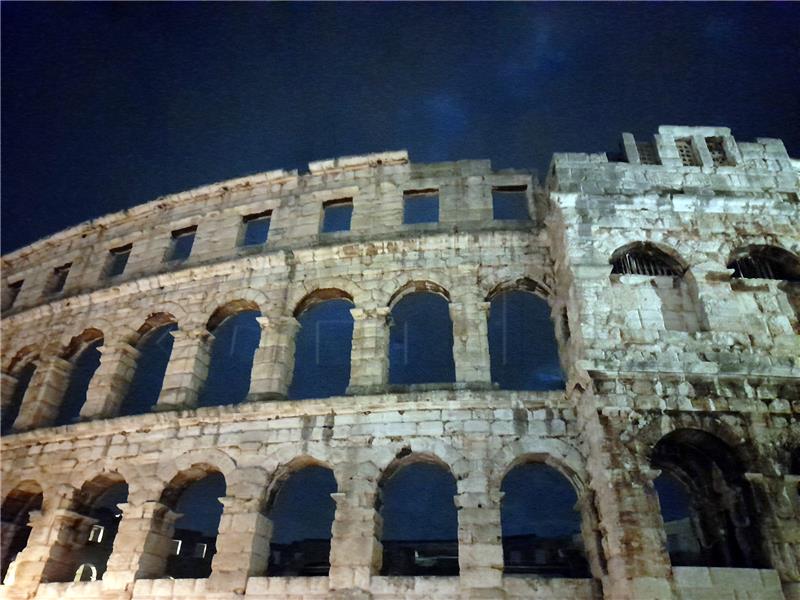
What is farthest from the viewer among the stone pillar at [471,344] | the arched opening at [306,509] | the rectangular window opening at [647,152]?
the arched opening at [306,509]

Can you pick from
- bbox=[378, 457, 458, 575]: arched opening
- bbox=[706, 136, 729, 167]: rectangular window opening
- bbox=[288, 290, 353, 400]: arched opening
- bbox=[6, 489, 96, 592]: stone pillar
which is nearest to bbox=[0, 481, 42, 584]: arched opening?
bbox=[6, 489, 96, 592]: stone pillar

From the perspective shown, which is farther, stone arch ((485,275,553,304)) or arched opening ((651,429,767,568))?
stone arch ((485,275,553,304))

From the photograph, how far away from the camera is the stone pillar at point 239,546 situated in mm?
8312

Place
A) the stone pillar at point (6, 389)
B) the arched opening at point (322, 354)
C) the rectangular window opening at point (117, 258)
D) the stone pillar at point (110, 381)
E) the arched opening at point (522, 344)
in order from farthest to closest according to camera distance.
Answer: the arched opening at point (322, 354) < the arched opening at point (522, 344) < the rectangular window opening at point (117, 258) < the stone pillar at point (6, 389) < the stone pillar at point (110, 381)

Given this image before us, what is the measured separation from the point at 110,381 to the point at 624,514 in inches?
410

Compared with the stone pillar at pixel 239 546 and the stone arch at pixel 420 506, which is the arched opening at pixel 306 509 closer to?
the stone arch at pixel 420 506

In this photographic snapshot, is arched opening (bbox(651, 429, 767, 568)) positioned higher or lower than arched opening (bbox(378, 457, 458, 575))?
lower

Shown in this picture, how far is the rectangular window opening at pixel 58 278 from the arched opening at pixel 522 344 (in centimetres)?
1539

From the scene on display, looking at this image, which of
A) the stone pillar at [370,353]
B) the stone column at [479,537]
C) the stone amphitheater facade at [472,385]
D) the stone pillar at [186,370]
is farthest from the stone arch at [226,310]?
the stone column at [479,537]

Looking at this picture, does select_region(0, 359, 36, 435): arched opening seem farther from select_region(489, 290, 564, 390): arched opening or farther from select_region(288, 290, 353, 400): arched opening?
select_region(489, 290, 564, 390): arched opening

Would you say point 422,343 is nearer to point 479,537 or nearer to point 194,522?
point 194,522

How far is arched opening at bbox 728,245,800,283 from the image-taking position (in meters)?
9.52

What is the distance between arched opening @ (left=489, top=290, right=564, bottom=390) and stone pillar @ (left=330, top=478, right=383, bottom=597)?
1449cm

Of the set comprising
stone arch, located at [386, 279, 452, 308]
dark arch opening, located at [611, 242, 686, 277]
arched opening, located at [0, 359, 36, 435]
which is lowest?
arched opening, located at [0, 359, 36, 435]
